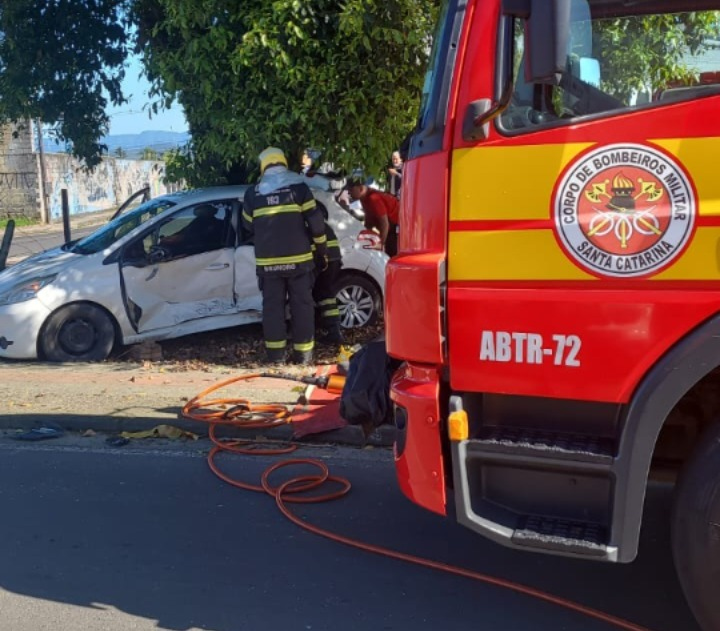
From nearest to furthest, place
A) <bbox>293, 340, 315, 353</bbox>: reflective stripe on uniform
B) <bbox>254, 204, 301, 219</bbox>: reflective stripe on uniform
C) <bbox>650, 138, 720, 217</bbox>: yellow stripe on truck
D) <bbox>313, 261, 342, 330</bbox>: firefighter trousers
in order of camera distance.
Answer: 1. <bbox>650, 138, 720, 217</bbox>: yellow stripe on truck
2. <bbox>254, 204, 301, 219</bbox>: reflective stripe on uniform
3. <bbox>293, 340, 315, 353</bbox>: reflective stripe on uniform
4. <bbox>313, 261, 342, 330</bbox>: firefighter trousers

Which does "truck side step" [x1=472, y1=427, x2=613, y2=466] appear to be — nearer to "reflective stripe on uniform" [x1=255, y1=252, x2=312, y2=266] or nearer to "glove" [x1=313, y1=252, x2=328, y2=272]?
"reflective stripe on uniform" [x1=255, y1=252, x2=312, y2=266]

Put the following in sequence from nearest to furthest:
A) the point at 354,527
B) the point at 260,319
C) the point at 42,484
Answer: the point at 354,527 → the point at 42,484 → the point at 260,319

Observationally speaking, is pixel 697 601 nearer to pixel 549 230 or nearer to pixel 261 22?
pixel 549 230

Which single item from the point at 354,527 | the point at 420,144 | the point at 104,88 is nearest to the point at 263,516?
the point at 354,527

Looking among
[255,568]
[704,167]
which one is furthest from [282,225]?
[704,167]

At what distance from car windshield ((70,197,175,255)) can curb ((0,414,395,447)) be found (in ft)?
7.85

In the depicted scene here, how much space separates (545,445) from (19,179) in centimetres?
3309

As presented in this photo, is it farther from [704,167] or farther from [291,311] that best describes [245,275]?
[704,167]

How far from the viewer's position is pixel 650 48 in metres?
3.33

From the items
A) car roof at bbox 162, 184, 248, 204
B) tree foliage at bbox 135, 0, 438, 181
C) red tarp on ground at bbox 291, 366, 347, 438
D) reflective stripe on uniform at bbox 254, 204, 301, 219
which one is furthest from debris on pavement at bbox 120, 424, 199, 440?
car roof at bbox 162, 184, 248, 204

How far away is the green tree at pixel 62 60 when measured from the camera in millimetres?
9344

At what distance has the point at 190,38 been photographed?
25.0ft

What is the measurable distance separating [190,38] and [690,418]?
18.8 feet

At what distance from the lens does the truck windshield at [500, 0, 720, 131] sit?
10.3 feet
